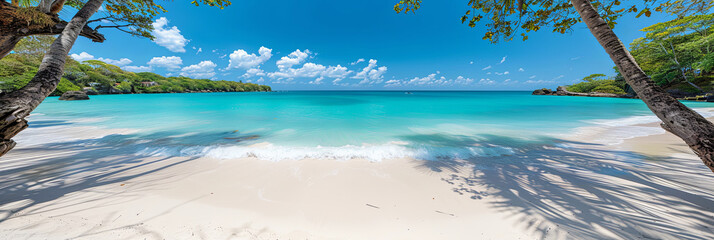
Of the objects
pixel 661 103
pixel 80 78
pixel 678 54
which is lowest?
pixel 661 103

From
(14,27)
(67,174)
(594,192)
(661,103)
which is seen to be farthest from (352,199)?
(14,27)

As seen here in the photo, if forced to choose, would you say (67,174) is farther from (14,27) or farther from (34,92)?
(14,27)

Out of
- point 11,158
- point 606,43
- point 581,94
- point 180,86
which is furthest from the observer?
point 180,86

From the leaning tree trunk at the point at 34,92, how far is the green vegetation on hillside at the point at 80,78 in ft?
0.89

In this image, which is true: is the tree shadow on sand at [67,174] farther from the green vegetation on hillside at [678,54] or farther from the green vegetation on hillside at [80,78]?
the green vegetation on hillside at [678,54]

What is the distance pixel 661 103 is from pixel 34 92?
6933mm

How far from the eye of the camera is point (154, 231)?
2287 millimetres

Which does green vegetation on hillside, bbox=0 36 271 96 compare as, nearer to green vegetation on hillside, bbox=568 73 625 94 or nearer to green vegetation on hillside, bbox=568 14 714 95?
green vegetation on hillside, bbox=568 14 714 95

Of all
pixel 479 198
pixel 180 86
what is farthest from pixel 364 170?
pixel 180 86

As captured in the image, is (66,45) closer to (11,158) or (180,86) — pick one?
(11,158)

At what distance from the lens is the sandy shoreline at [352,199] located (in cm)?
236

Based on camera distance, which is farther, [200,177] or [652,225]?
[200,177]

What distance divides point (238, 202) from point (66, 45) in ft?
10.5

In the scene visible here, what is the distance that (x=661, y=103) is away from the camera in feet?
7.06
